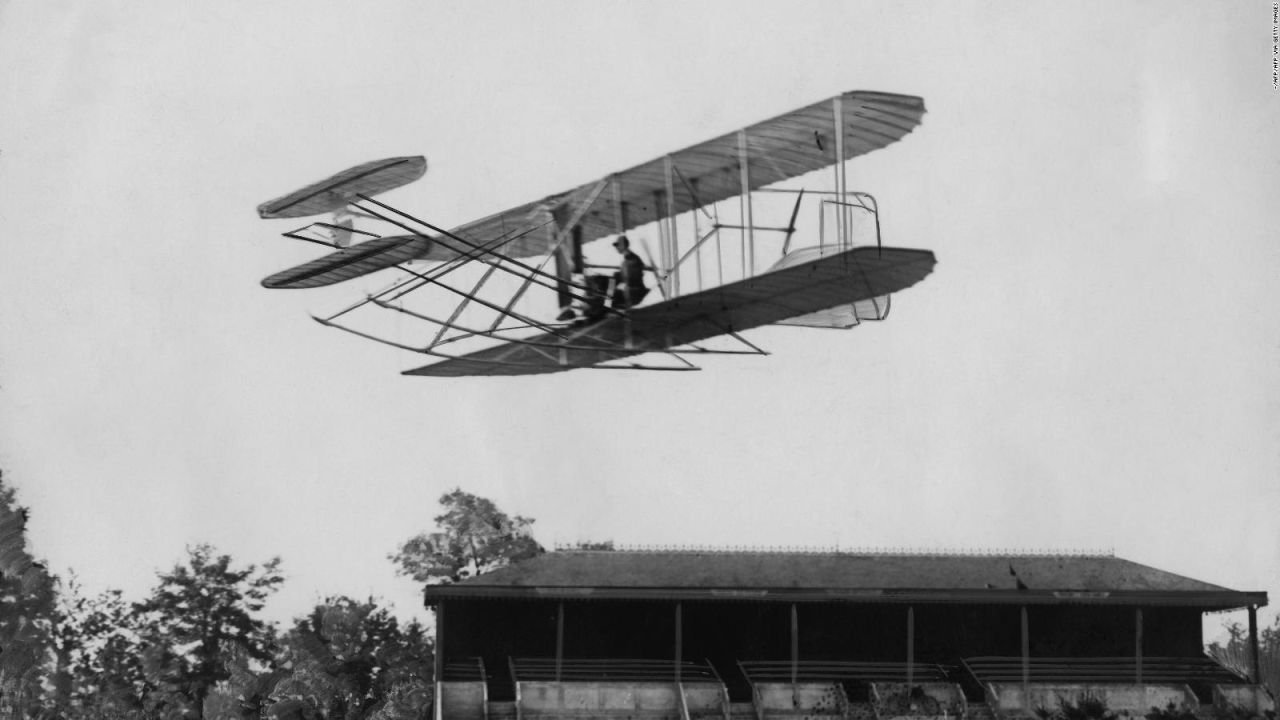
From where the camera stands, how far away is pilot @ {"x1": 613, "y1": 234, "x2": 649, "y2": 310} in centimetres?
2638

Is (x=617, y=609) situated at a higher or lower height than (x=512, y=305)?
lower

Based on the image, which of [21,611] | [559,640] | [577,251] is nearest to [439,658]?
[559,640]

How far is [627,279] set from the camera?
86.6ft

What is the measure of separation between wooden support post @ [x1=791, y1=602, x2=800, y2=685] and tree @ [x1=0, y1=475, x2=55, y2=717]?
965 inches

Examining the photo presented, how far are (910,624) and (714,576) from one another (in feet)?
14.7

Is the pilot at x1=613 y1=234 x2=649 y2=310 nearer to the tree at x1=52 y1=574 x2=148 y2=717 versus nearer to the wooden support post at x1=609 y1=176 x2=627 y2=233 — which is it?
the wooden support post at x1=609 y1=176 x2=627 y2=233

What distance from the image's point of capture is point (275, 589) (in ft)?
166

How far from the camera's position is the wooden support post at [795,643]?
32031 mm

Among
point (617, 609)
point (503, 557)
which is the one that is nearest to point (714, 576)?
point (617, 609)

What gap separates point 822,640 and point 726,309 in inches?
440

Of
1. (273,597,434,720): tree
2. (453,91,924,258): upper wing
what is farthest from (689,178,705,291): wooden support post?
(273,597,434,720): tree

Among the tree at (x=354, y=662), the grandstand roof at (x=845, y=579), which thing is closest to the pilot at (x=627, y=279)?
the grandstand roof at (x=845, y=579)

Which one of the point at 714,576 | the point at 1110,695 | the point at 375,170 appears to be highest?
the point at 375,170

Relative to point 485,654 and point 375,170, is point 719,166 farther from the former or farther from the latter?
point 485,654
